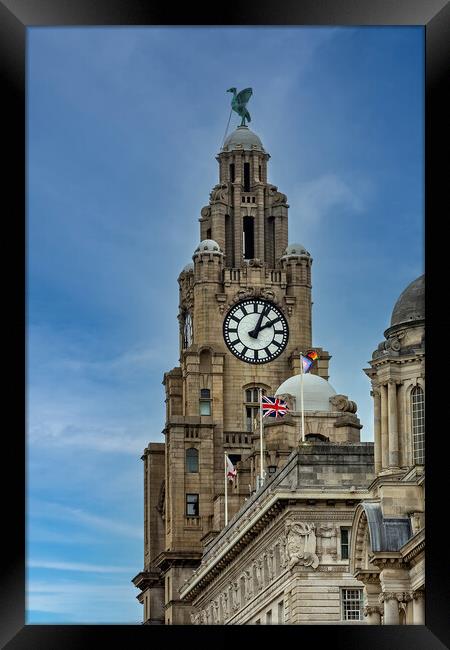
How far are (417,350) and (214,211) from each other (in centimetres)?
9006

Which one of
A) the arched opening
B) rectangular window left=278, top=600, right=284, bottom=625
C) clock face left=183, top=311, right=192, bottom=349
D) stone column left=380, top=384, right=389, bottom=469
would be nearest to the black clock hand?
clock face left=183, top=311, right=192, bottom=349

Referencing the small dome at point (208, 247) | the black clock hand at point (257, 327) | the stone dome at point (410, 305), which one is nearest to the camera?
the stone dome at point (410, 305)

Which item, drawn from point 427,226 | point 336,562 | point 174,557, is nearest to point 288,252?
point 174,557

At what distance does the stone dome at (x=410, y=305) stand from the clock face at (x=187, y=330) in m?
87.4

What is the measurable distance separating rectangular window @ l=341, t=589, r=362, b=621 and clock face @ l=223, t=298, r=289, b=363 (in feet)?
221

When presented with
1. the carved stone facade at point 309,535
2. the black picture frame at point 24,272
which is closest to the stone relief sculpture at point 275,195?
the carved stone facade at point 309,535

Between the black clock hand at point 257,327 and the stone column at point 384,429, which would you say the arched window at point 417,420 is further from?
the black clock hand at point 257,327

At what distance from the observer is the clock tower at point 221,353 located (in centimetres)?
14588

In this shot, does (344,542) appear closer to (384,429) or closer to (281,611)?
(281,611)

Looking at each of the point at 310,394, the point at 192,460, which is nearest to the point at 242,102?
the point at 192,460

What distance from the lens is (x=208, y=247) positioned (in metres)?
153

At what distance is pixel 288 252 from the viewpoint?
511 ft

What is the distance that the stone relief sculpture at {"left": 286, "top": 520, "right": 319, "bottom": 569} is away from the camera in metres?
83.6

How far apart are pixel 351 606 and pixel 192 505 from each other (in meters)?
64.0
